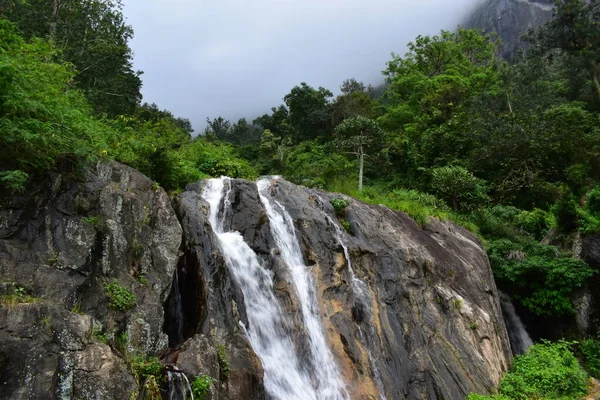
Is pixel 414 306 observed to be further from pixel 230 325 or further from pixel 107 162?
pixel 107 162

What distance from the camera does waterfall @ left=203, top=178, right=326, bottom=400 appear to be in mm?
8258

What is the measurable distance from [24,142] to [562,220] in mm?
18944

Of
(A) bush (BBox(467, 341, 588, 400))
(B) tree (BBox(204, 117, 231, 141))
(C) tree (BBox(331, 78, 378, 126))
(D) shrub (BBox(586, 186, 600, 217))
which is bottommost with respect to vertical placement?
(A) bush (BBox(467, 341, 588, 400))

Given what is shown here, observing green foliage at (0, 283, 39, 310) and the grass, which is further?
the grass

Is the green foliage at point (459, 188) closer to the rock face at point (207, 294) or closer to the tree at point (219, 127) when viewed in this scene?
the rock face at point (207, 294)

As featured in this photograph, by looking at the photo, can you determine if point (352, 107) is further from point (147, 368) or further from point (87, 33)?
point (147, 368)

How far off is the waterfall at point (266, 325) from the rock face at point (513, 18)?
3104 inches

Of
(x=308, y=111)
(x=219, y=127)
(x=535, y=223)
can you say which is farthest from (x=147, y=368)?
(x=219, y=127)

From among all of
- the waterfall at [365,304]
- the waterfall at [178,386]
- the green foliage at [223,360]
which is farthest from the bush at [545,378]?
the waterfall at [178,386]

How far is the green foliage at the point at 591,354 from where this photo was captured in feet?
44.1

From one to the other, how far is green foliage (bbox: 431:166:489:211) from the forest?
7 centimetres

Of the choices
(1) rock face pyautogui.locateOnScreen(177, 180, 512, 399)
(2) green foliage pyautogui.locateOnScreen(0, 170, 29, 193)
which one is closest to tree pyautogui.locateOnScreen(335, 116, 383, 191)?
(1) rock face pyautogui.locateOnScreen(177, 180, 512, 399)

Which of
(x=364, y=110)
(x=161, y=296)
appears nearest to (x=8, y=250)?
(x=161, y=296)

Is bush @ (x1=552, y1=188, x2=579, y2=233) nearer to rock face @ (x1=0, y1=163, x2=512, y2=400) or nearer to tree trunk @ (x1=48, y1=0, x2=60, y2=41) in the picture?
rock face @ (x1=0, y1=163, x2=512, y2=400)
